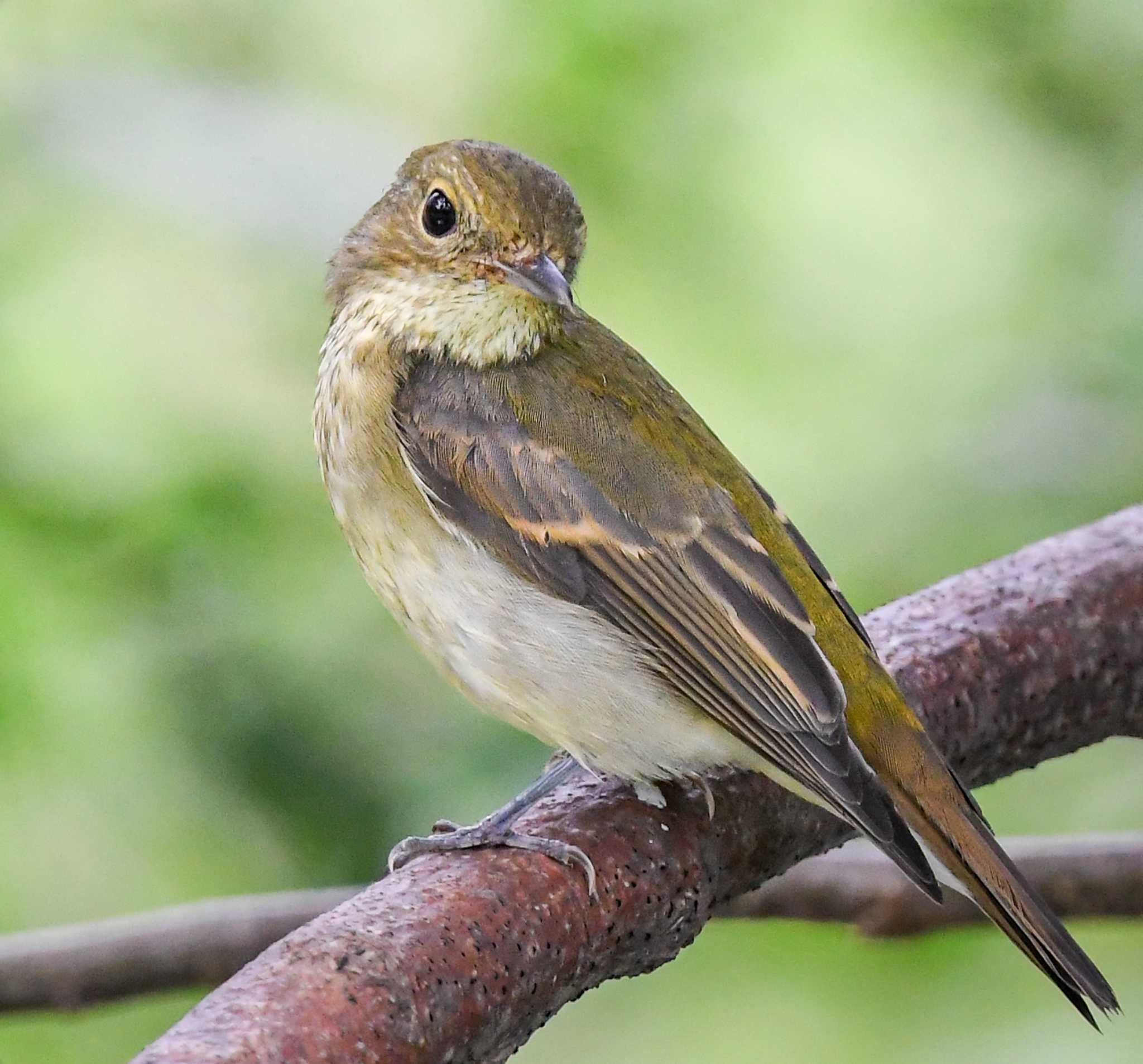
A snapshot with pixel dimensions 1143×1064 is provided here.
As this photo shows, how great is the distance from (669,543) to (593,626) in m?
0.19

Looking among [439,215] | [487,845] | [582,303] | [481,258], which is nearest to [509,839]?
[487,845]

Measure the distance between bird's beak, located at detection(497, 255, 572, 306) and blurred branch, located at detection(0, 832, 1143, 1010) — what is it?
107cm

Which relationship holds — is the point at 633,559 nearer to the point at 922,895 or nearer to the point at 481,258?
the point at 481,258

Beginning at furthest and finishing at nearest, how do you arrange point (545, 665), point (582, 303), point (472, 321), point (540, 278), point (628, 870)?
point (582, 303), point (472, 321), point (540, 278), point (545, 665), point (628, 870)

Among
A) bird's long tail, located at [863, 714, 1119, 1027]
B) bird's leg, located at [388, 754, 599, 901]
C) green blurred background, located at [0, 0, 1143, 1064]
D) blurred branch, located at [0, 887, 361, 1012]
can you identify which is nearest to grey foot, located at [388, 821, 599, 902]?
bird's leg, located at [388, 754, 599, 901]

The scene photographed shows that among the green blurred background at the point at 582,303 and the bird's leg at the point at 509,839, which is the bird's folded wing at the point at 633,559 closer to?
the bird's leg at the point at 509,839

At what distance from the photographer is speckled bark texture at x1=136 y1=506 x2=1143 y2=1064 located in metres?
1.94

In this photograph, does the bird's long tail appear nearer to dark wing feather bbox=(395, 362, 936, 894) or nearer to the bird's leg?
dark wing feather bbox=(395, 362, 936, 894)

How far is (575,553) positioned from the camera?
2.85 metres

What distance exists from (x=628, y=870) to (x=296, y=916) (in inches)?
33.5

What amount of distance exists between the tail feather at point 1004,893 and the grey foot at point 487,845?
1.87 ft

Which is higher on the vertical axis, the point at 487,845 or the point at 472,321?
the point at 472,321

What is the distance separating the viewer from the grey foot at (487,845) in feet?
7.80

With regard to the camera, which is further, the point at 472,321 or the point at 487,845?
the point at 472,321
